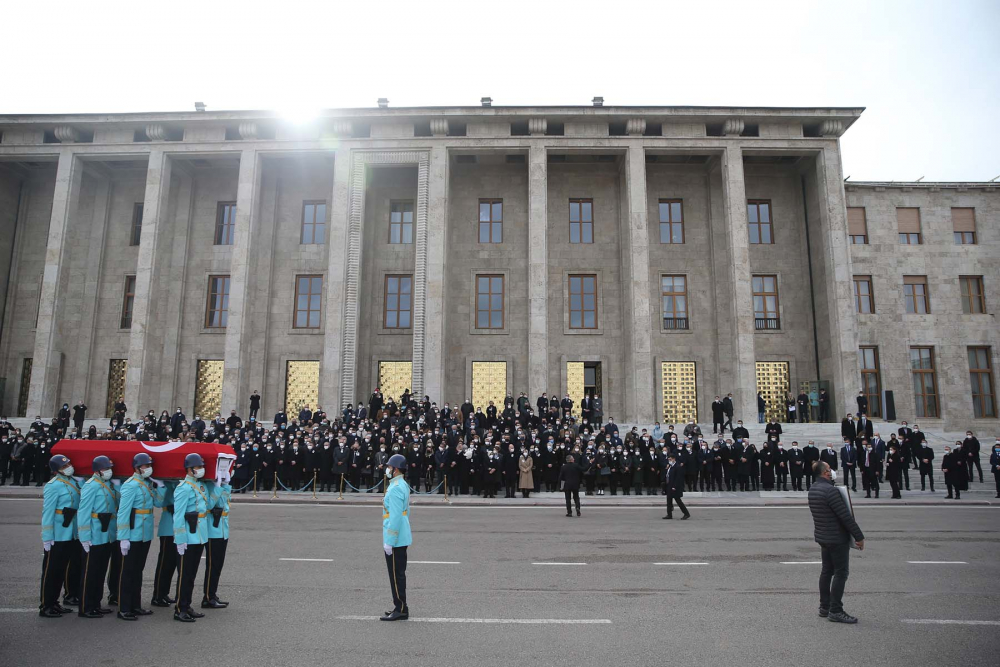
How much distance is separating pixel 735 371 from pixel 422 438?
16.7 metres

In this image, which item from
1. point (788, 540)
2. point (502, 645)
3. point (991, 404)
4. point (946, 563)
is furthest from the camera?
point (991, 404)

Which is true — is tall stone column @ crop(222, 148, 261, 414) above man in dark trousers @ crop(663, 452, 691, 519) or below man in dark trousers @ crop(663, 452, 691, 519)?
above

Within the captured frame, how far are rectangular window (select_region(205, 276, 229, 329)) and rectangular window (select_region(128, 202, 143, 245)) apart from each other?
5.04 m

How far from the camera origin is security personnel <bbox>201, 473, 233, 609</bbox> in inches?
287

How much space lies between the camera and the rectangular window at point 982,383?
32594 millimetres

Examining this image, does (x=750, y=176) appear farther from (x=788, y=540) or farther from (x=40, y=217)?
(x=40, y=217)

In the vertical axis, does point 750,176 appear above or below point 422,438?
above

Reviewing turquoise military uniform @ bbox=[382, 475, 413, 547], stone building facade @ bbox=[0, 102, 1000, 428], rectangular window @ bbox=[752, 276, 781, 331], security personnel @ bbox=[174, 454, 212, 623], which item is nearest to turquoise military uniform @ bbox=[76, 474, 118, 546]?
security personnel @ bbox=[174, 454, 212, 623]

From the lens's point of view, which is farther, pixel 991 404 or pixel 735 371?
pixel 991 404

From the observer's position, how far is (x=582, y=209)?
114 ft

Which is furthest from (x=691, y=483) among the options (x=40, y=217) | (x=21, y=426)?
(x=40, y=217)

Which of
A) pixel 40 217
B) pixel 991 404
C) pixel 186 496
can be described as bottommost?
pixel 186 496

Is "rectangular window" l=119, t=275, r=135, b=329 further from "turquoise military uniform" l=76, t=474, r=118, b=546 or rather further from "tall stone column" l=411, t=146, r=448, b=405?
"turquoise military uniform" l=76, t=474, r=118, b=546

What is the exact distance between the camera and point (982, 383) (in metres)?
32.9
